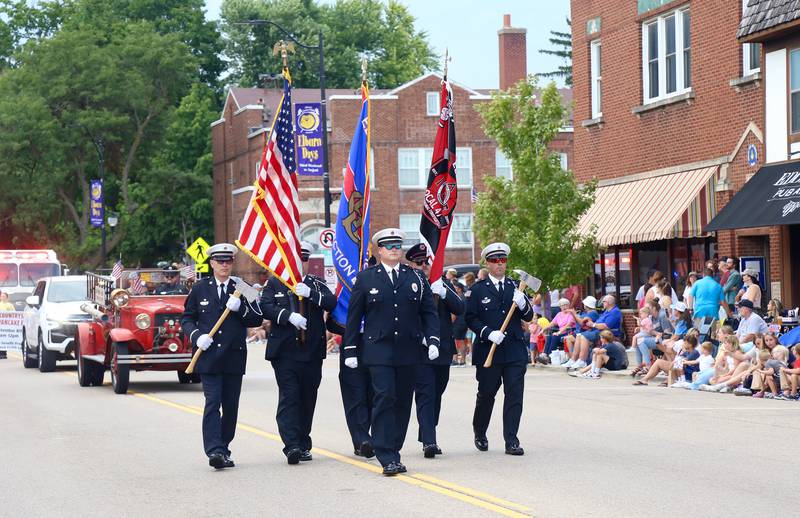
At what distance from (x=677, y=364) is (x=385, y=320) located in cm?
1088

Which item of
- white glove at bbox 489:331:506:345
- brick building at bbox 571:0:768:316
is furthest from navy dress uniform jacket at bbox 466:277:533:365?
brick building at bbox 571:0:768:316

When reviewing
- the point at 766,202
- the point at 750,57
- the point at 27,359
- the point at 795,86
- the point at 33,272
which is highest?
the point at 750,57

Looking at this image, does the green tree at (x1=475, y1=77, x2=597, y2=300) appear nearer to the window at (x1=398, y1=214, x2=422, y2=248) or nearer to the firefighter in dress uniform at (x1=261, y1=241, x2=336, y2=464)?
the firefighter in dress uniform at (x1=261, y1=241, x2=336, y2=464)

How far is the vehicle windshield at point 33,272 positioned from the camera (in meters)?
38.3

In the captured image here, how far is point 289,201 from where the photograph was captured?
45.6 ft

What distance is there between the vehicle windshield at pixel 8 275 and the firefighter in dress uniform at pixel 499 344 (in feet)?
90.8

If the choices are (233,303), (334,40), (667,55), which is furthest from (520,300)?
(334,40)

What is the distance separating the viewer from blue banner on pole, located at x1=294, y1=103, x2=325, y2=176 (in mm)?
40906

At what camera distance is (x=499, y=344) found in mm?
12875

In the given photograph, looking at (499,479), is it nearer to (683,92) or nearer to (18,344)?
(683,92)

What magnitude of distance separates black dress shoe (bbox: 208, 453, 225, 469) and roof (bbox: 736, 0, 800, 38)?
15611 mm

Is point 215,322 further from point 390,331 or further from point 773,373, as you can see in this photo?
point 773,373

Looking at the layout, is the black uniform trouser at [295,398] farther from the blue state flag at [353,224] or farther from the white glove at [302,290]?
the blue state flag at [353,224]

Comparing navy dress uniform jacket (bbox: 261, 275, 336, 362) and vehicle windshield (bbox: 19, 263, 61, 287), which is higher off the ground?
vehicle windshield (bbox: 19, 263, 61, 287)
